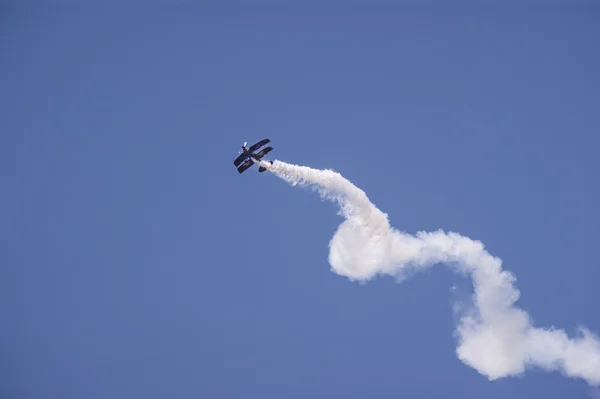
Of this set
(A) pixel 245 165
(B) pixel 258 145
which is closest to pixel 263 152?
(B) pixel 258 145

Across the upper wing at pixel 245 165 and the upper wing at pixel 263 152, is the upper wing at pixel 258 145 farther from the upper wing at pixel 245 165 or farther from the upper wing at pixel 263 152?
the upper wing at pixel 245 165

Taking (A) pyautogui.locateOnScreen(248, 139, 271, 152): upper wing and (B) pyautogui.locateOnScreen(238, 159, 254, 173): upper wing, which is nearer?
(A) pyautogui.locateOnScreen(248, 139, 271, 152): upper wing

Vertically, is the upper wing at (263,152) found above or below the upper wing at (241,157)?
above

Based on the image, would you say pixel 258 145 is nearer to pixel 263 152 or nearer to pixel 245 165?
pixel 263 152

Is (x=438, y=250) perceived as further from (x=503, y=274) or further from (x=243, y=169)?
(x=243, y=169)

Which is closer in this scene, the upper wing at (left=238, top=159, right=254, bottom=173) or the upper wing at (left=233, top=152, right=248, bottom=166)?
the upper wing at (left=233, top=152, right=248, bottom=166)

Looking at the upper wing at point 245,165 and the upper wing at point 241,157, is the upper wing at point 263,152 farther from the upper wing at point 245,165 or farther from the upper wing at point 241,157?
the upper wing at point 241,157

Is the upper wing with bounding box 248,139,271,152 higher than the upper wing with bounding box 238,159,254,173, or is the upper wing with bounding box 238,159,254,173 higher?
the upper wing with bounding box 248,139,271,152

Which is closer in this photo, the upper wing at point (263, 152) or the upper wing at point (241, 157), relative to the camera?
the upper wing at point (241, 157)

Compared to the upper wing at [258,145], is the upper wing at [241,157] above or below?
A: below

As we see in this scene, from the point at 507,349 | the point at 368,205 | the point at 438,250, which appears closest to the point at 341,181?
the point at 368,205

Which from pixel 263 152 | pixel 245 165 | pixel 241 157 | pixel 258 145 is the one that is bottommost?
pixel 245 165

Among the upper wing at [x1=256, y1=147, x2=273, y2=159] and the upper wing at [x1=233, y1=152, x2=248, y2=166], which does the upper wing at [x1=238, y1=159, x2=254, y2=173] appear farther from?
the upper wing at [x1=256, y1=147, x2=273, y2=159]

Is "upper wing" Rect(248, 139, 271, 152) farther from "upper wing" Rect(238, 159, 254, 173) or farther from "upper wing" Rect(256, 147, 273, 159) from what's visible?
"upper wing" Rect(238, 159, 254, 173)
